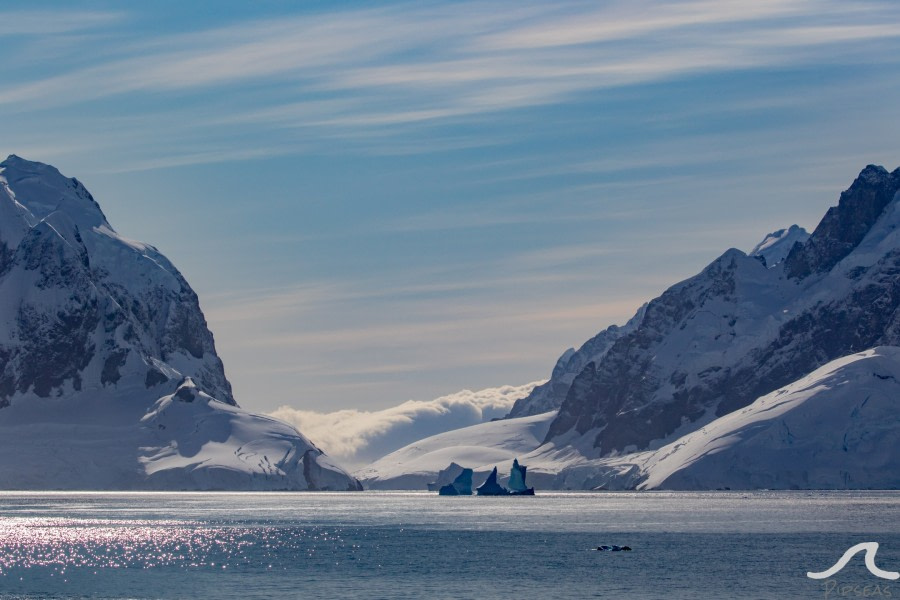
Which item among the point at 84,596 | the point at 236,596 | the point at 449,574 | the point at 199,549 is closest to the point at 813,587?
the point at 449,574

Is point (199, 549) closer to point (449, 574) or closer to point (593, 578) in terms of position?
point (449, 574)

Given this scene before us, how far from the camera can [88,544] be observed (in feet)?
608

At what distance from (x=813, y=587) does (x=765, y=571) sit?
1521 centimetres

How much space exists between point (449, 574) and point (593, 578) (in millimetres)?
13910

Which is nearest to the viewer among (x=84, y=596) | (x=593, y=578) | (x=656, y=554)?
(x=84, y=596)

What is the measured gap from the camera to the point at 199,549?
175750 mm

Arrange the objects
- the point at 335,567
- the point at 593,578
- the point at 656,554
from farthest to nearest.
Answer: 1. the point at 656,554
2. the point at 335,567
3. the point at 593,578

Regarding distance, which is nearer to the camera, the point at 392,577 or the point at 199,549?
the point at 392,577

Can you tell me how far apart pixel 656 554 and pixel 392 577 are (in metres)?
36.2

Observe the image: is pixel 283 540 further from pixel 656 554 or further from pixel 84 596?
pixel 84 596

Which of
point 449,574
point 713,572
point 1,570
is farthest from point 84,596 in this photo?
point 713,572

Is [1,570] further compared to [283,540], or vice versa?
[283,540]

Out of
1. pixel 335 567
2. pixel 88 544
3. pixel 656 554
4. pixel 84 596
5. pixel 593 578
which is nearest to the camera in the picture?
pixel 84 596

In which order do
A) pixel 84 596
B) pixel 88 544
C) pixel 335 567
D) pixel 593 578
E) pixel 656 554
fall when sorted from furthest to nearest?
pixel 88 544 < pixel 656 554 < pixel 335 567 < pixel 593 578 < pixel 84 596
